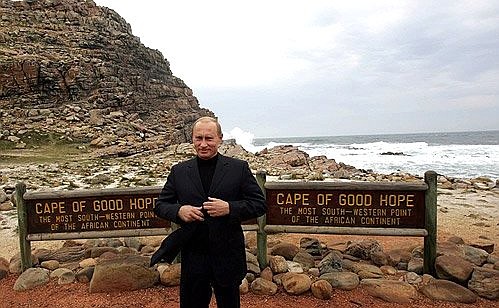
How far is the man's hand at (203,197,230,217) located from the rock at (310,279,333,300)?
2510mm

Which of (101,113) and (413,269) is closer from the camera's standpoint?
(413,269)

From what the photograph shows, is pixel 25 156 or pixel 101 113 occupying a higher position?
pixel 101 113

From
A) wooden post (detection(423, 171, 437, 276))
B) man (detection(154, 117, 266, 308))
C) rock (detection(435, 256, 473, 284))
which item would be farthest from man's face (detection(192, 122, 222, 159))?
rock (detection(435, 256, 473, 284))

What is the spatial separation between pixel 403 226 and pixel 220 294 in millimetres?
3061

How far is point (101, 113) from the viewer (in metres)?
36.4

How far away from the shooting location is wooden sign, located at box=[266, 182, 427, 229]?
200 inches

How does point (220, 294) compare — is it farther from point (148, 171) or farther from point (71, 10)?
point (71, 10)

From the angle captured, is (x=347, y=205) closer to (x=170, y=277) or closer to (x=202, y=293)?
(x=170, y=277)

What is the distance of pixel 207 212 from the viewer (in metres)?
2.82

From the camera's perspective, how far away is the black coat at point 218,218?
292 centimetres

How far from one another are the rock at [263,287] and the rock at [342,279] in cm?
70

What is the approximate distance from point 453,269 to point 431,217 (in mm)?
721

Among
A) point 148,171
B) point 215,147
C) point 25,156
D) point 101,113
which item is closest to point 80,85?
point 101,113

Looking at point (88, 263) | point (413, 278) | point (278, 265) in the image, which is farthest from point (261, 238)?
point (88, 263)
